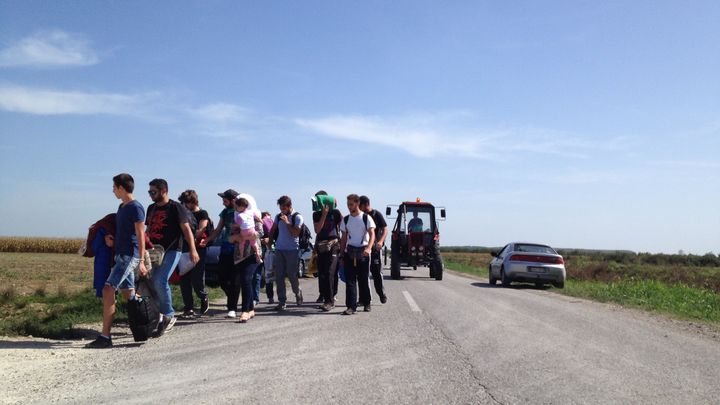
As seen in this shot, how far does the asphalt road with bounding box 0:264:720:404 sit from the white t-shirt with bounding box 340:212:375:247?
4.14 feet

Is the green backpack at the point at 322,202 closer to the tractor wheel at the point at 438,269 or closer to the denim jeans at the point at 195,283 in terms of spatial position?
the denim jeans at the point at 195,283

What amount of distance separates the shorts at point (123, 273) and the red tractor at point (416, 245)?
14.7 meters

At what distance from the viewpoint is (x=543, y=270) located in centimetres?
1830

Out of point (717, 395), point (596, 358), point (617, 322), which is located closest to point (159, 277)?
point (596, 358)

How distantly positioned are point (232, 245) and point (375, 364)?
4232mm

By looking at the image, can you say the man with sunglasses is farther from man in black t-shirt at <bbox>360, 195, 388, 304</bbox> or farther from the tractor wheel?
the tractor wheel

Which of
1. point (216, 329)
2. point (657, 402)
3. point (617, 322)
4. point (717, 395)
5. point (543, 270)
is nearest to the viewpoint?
point (657, 402)

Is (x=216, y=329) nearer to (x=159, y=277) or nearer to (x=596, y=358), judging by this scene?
(x=159, y=277)

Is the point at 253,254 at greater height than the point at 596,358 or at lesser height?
greater

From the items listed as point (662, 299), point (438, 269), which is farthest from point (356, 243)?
point (438, 269)

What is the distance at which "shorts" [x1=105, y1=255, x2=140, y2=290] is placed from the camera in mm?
6840

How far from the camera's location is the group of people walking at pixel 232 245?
696 cm

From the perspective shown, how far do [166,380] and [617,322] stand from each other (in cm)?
774

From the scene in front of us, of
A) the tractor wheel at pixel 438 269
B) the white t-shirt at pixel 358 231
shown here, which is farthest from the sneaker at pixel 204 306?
the tractor wheel at pixel 438 269
